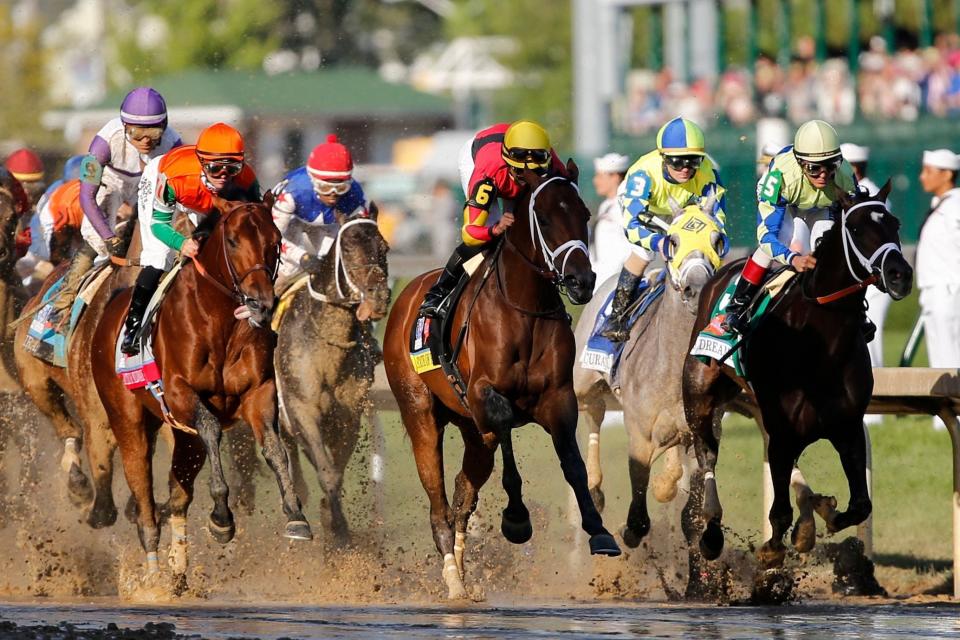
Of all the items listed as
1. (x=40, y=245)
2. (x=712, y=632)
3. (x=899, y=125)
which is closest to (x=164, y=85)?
(x=899, y=125)

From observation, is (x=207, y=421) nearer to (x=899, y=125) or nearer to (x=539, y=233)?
(x=539, y=233)

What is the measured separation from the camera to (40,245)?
498 inches

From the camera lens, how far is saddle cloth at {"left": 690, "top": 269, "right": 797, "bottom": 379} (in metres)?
A: 9.52

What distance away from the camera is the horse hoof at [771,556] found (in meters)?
9.35

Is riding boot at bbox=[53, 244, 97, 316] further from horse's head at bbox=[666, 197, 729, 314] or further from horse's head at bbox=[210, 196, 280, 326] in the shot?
horse's head at bbox=[666, 197, 729, 314]

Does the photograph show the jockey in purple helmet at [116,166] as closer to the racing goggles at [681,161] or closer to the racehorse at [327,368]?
the racehorse at [327,368]

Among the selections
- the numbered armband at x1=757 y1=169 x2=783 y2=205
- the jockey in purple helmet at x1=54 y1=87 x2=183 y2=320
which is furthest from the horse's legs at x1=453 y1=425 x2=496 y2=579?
the jockey in purple helmet at x1=54 y1=87 x2=183 y2=320

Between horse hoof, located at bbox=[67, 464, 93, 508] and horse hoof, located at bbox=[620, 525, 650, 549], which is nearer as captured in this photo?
horse hoof, located at bbox=[620, 525, 650, 549]

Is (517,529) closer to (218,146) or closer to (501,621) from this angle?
(501,621)

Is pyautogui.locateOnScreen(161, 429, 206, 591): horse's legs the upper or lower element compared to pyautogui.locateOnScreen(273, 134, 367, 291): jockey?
lower

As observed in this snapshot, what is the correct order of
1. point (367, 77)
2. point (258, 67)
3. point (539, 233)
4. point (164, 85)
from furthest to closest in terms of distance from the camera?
point (367, 77), point (258, 67), point (164, 85), point (539, 233)

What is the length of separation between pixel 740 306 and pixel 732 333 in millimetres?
140

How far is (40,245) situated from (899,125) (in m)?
10.5

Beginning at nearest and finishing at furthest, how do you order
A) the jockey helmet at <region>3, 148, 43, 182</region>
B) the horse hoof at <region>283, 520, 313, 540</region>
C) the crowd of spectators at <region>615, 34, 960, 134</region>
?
the horse hoof at <region>283, 520, 313, 540</region> → the jockey helmet at <region>3, 148, 43, 182</region> → the crowd of spectators at <region>615, 34, 960, 134</region>
